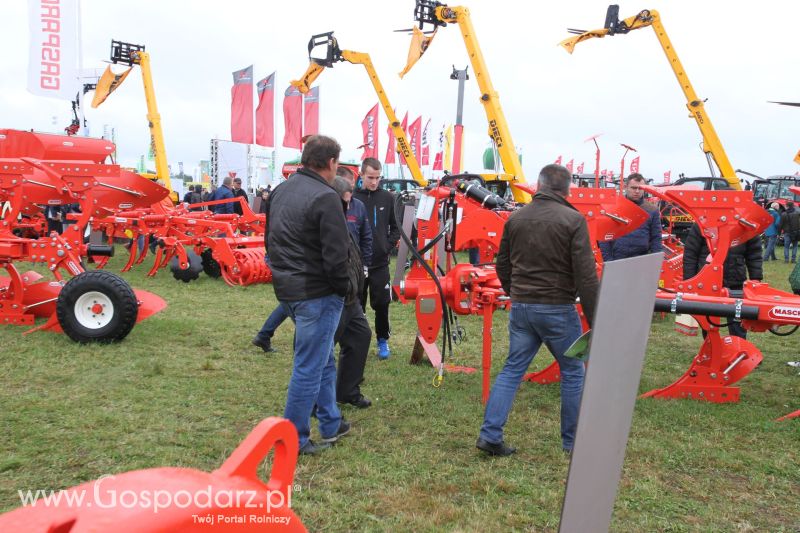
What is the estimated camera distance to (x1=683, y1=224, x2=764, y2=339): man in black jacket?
5.81 metres

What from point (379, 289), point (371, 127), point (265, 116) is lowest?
A: point (379, 289)

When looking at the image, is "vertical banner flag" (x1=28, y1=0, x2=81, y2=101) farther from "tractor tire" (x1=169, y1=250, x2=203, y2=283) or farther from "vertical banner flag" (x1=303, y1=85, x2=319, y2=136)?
"vertical banner flag" (x1=303, y1=85, x2=319, y2=136)

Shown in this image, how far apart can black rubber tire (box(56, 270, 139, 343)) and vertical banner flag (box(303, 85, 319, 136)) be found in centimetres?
1741

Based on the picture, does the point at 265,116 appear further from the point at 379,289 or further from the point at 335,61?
the point at 379,289

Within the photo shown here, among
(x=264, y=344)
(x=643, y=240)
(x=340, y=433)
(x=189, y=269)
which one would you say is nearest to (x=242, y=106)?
(x=189, y=269)

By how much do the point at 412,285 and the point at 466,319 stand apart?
3.54m

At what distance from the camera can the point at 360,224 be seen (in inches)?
205

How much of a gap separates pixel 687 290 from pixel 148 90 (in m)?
17.0

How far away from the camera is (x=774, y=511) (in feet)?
10.6

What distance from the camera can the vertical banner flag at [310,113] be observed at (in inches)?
896

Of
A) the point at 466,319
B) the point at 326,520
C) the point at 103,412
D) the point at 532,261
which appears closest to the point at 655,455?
the point at 532,261

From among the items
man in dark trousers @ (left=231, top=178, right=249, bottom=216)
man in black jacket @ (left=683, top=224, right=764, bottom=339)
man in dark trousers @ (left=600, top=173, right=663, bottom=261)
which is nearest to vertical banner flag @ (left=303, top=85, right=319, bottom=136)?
man in dark trousers @ (left=231, top=178, right=249, bottom=216)

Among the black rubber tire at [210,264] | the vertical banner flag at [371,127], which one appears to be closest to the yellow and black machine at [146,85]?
the black rubber tire at [210,264]

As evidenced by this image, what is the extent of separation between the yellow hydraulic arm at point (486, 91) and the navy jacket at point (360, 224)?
857cm
